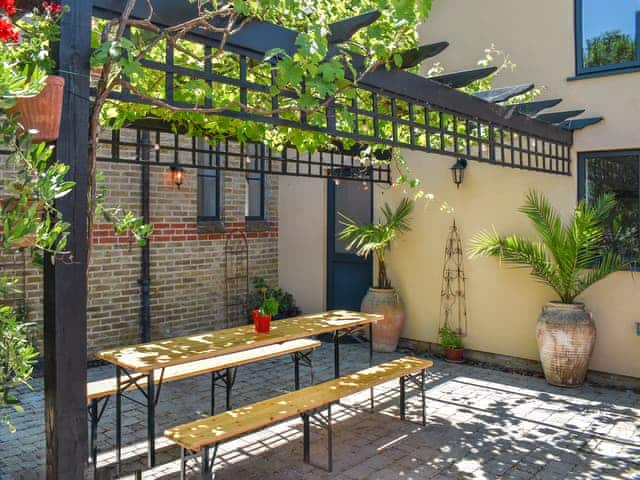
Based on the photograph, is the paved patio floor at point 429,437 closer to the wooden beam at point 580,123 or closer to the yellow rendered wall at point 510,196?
the yellow rendered wall at point 510,196

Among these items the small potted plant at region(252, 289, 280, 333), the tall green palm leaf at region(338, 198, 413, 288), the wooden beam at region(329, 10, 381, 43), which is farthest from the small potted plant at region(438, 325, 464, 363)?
the wooden beam at region(329, 10, 381, 43)

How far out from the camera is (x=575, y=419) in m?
5.08

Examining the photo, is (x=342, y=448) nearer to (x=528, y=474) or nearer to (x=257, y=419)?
(x=257, y=419)

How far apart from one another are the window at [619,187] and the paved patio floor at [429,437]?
161 cm

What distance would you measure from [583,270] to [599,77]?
2124 millimetres

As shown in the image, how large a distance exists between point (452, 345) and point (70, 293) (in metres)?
5.82

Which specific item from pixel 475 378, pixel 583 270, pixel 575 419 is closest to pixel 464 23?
pixel 583 270

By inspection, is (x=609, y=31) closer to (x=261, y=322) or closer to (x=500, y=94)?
(x=500, y=94)

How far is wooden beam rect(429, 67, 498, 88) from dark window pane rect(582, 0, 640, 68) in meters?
2.93

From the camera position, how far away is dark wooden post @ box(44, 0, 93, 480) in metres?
2.01

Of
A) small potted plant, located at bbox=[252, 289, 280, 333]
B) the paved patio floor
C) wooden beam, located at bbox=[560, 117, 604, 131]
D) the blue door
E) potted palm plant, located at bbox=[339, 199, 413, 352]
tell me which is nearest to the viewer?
the paved patio floor

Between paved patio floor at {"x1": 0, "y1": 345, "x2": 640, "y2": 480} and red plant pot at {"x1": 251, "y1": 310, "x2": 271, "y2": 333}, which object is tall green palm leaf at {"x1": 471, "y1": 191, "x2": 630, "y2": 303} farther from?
red plant pot at {"x1": 251, "y1": 310, "x2": 271, "y2": 333}

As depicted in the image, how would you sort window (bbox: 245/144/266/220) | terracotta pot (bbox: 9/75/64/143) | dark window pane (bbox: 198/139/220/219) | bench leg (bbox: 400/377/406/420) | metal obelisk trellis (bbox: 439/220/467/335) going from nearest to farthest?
terracotta pot (bbox: 9/75/64/143), bench leg (bbox: 400/377/406/420), metal obelisk trellis (bbox: 439/220/467/335), dark window pane (bbox: 198/139/220/219), window (bbox: 245/144/266/220)

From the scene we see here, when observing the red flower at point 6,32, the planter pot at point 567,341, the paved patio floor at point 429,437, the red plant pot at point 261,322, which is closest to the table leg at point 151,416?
the paved patio floor at point 429,437
